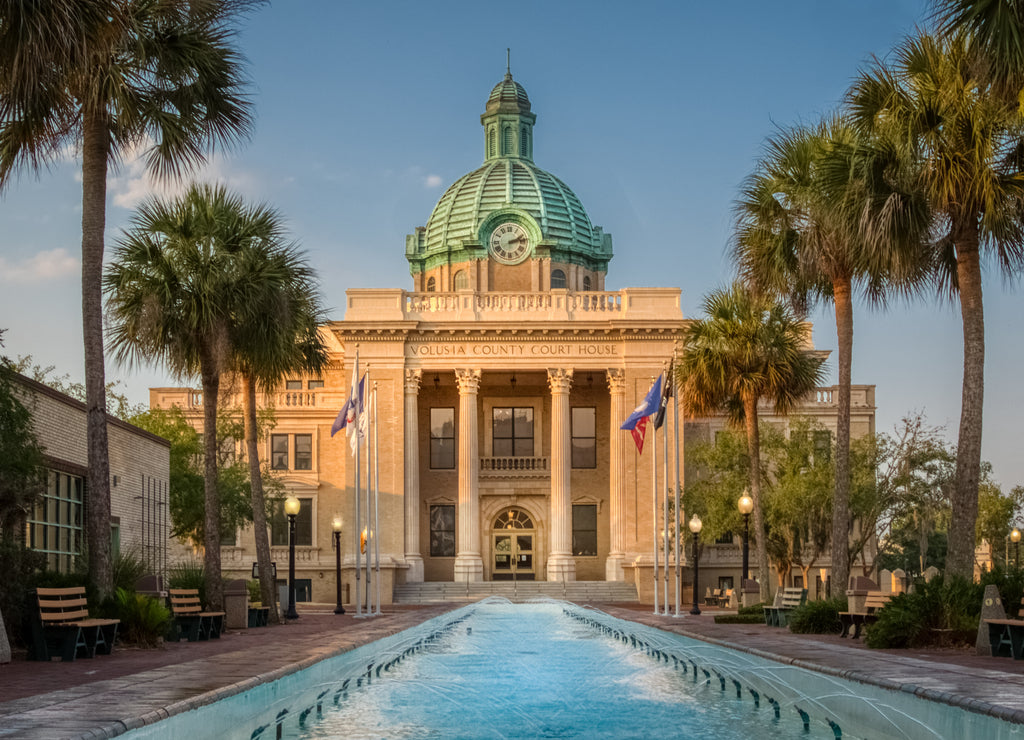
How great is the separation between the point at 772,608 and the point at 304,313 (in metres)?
13.4

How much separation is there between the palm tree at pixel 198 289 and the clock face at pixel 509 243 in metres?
38.5

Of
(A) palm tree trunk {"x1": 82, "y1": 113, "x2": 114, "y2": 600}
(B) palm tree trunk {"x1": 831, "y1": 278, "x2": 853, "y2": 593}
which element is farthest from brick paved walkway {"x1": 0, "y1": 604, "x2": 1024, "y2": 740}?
(B) palm tree trunk {"x1": 831, "y1": 278, "x2": 853, "y2": 593}

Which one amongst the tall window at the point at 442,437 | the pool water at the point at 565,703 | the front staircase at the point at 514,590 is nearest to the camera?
the pool water at the point at 565,703

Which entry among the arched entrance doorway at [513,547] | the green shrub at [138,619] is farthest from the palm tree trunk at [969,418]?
the arched entrance doorway at [513,547]

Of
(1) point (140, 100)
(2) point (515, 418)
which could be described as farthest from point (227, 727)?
(2) point (515, 418)

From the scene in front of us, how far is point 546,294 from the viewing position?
55281mm

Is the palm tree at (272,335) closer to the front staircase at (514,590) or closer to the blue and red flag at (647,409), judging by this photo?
the blue and red flag at (647,409)

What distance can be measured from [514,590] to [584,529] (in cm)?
774

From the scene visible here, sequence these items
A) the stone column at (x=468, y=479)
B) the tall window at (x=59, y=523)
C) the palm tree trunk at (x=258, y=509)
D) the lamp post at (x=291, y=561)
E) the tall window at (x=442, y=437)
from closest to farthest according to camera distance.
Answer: the tall window at (x=59, y=523), the palm tree trunk at (x=258, y=509), the lamp post at (x=291, y=561), the stone column at (x=468, y=479), the tall window at (x=442, y=437)

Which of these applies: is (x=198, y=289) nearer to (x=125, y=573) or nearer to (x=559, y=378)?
(x=125, y=573)

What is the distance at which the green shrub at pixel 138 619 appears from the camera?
60.5ft

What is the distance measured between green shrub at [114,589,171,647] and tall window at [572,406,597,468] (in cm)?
4104

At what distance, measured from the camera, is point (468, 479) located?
179 ft

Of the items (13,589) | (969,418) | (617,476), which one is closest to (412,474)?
(617,476)
